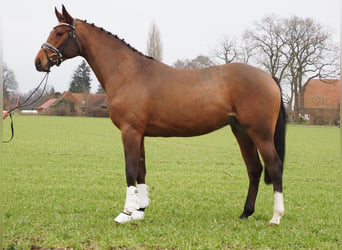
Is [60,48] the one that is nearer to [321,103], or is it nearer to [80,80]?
[321,103]

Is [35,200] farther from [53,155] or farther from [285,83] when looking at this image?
[285,83]

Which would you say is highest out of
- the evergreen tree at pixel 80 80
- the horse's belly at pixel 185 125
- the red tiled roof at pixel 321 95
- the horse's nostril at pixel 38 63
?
the evergreen tree at pixel 80 80

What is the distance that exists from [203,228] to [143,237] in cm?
87

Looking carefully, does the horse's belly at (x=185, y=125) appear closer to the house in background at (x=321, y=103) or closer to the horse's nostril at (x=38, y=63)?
the horse's nostril at (x=38, y=63)

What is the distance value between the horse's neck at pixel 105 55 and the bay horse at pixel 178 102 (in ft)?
0.06

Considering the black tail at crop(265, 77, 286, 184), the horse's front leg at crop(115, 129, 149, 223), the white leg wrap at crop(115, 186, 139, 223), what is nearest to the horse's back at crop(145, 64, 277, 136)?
the horse's front leg at crop(115, 129, 149, 223)

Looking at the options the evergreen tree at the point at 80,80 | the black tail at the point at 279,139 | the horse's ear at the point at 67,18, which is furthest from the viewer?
the evergreen tree at the point at 80,80

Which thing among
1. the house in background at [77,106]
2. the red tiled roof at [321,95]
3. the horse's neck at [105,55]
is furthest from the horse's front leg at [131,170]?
the house in background at [77,106]

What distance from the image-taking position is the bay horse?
15.6 feet

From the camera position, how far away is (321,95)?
50.9 m

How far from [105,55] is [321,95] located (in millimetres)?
51210

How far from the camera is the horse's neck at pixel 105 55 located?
5.12 m

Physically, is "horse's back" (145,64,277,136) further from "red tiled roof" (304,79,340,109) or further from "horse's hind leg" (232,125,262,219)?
"red tiled roof" (304,79,340,109)

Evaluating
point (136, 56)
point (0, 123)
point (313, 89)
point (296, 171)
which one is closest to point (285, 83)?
point (313, 89)
